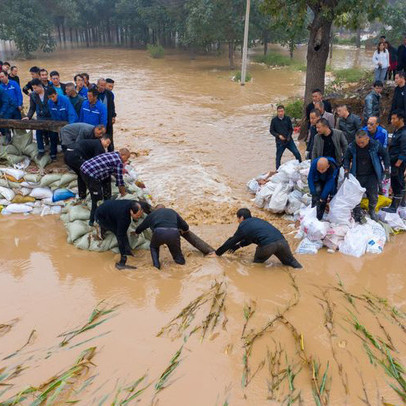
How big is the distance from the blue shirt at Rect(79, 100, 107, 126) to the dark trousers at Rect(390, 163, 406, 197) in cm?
440

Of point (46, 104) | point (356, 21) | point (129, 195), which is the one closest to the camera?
point (129, 195)

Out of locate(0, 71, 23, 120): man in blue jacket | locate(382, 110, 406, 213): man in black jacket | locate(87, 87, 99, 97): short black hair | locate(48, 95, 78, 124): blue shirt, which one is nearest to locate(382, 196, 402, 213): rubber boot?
locate(382, 110, 406, 213): man in black jacket

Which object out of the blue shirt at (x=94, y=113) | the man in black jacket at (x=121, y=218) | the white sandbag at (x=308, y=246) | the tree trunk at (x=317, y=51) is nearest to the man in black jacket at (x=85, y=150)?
the blue shirt at (x=94, y=113)

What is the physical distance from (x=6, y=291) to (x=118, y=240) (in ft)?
4.36

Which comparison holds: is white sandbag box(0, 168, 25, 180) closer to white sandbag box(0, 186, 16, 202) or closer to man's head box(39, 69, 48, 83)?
white sandbag box(0, 186, 16, 202)

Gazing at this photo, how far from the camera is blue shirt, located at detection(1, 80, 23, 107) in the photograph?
768 cm

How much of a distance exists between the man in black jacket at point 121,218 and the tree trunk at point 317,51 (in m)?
6.49

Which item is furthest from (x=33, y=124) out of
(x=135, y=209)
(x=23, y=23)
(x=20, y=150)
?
(x=23, y=23)

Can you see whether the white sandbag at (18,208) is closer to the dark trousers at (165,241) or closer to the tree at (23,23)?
the dark trousers at (165,241)

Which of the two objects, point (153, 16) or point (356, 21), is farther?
point (153, 16)

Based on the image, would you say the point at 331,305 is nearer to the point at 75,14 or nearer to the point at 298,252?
the point at 298,252

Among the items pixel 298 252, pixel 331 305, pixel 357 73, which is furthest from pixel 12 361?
pixel 357 73

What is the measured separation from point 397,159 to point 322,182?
1.12 m

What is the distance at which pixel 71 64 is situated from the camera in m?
24.5
